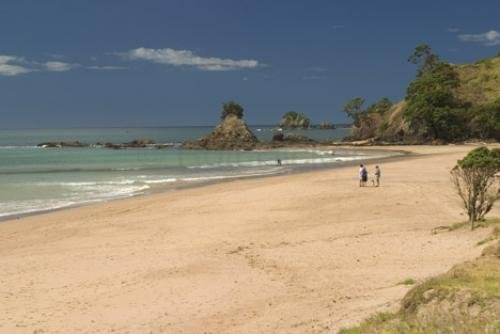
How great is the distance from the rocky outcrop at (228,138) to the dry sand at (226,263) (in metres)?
73.7

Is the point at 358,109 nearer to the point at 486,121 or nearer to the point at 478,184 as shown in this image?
the point at 486,121

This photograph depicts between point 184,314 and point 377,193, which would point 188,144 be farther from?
point 184,314

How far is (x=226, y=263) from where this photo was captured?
13.4 metres

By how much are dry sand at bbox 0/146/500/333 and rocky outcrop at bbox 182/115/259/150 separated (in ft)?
242

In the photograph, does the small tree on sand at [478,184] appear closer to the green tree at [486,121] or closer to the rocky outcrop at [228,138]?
the green tree at [486,121]

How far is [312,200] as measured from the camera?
24438mm

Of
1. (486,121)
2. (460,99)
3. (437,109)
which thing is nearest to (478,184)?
(486,121)

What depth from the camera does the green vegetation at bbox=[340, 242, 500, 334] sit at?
205 inches

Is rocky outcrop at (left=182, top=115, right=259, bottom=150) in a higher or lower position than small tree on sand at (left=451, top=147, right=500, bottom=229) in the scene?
higher

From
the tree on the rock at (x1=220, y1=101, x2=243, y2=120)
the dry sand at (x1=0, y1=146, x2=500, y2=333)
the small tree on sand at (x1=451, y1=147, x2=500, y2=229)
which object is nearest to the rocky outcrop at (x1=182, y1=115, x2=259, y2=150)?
the tree on the rock at (x1=220, y1=101, x2=243, y2=120)

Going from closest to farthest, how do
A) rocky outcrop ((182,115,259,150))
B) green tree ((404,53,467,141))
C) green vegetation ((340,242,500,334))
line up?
green vegetation ((340,242,500,334)) → green tree ((404,53,467,141)) → rocky outcrop ((182,115,259,150))

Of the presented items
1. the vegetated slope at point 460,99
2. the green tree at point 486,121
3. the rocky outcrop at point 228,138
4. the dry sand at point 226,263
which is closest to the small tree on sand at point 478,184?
the dry sand at point 226,263

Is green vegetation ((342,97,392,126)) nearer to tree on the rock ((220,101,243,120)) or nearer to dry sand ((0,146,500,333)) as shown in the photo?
tree on the rock ((220,101,243,120))

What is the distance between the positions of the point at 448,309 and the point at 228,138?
9816 cm
